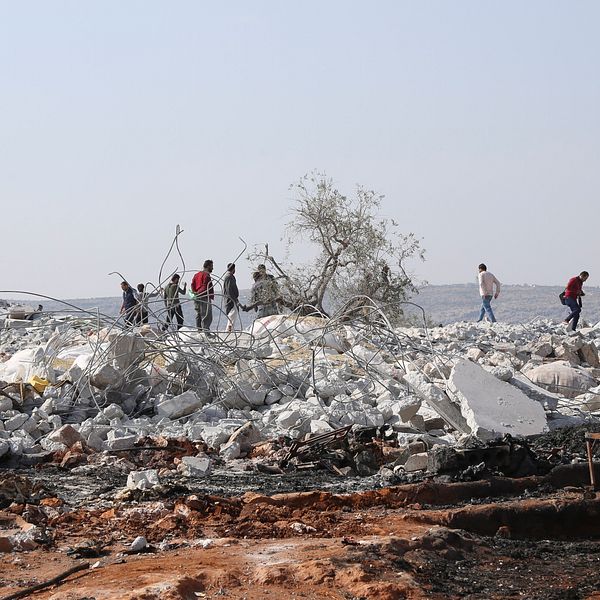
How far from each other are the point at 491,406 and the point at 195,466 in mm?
3509

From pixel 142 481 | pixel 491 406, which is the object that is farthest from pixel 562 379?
pixel 142 481

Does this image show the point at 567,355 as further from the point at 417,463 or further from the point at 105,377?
the point at 417,463

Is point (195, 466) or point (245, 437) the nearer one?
point (195, 466)

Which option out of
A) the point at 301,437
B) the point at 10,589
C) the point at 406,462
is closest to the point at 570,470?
the point at 406,462

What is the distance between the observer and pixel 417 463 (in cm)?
722

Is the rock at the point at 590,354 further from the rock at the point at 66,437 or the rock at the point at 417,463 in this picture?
the rock at the point at 66,437

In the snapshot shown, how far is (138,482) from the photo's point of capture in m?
6.41

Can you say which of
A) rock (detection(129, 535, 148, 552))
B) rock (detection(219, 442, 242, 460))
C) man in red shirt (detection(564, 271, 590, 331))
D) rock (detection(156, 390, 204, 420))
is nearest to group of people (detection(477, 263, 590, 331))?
man in red shirt (detection(564, 271, 590, 331))

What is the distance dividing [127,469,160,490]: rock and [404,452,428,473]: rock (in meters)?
1.92

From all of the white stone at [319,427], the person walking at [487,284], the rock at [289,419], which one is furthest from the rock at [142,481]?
the person walking at [487,284]

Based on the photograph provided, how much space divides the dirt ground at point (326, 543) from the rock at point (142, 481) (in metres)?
0.18

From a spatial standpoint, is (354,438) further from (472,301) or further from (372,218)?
(472,301)

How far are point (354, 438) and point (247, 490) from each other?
163 cm

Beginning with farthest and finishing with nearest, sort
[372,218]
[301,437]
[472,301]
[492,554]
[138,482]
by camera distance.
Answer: [472,301]
[372,218]
[301,437]
[138,482]
[492,554]
